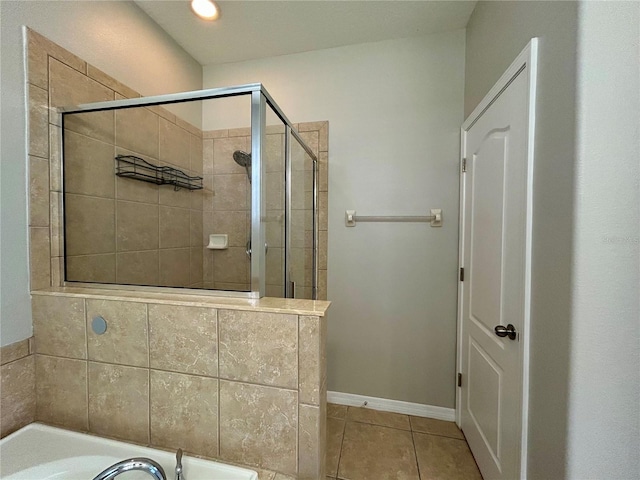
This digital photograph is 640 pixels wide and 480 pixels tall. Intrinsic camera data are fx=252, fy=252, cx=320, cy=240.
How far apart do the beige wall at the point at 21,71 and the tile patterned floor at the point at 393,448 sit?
1.65 meters

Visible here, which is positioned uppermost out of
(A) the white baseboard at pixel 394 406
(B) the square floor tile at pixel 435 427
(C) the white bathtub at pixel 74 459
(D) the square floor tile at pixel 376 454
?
(C) the white bathtub at pixel 74 459

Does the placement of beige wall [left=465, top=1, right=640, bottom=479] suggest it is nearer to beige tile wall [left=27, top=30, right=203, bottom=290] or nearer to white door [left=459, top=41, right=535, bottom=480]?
white door [left=459, top=41, right=535, bottom=480]

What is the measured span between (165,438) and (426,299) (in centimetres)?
159

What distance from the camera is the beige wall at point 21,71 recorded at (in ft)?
A: 3.25

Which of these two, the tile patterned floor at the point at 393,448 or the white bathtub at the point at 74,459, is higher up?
the white bathtub at the point at 74,459

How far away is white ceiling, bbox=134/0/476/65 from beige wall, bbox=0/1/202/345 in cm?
33

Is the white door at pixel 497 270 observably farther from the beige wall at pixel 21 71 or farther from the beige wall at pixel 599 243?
the beige wall at pixel 21 71

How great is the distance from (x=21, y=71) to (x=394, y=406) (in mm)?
2681

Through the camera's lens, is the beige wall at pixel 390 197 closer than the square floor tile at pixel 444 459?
No

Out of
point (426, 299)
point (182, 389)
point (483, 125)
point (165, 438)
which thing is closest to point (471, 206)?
point (483, 125)

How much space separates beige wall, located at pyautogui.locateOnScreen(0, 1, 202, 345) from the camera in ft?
3.25

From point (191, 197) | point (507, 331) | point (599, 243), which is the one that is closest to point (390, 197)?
point (507, 331)

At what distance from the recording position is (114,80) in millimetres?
1408

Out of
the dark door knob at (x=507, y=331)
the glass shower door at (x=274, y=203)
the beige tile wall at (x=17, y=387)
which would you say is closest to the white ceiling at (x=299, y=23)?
the glass shower door at (x=274, y=203)
